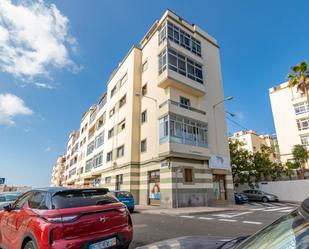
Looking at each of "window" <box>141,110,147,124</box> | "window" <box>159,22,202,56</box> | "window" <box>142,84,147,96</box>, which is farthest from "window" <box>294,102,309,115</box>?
"window" <box>141,110,147,124</box>

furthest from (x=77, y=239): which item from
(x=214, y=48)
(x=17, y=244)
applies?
(x=214, y=48)

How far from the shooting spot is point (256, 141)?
5125cm

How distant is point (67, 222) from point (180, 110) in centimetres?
1612

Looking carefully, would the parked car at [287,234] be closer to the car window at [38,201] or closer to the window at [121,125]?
the car window at [38,201]

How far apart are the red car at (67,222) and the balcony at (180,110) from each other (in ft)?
46.3

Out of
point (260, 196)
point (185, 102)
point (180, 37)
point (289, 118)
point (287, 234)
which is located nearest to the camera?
point (287, 234)

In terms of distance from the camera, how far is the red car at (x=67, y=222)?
329 cm

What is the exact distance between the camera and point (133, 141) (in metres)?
21.8

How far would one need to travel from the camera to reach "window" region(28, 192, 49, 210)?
3876mm

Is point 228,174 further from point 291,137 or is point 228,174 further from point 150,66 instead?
point 291,137

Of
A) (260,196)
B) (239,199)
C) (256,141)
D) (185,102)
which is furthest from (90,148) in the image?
(256,141)

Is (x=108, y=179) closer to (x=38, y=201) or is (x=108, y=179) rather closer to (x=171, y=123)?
(x=171, y=123)

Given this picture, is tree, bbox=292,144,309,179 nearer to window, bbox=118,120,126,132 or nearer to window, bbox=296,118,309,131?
window, bbox=296,118,309,131

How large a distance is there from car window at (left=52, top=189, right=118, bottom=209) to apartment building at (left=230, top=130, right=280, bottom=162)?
47126 mm
